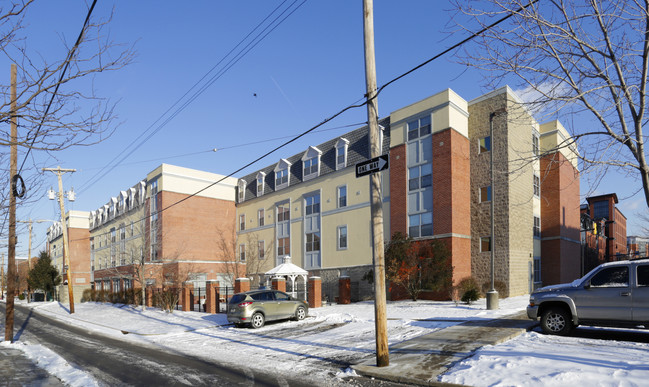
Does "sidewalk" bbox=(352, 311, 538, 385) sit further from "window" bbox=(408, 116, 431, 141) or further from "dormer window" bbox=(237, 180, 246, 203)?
"dormer window" bbox=(237, 180, 246, 203)

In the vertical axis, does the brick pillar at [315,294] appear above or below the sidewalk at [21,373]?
below

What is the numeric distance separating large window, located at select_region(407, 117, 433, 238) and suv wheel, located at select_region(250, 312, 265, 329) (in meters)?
13.9

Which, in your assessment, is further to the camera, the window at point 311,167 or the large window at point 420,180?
the window at point 311,167

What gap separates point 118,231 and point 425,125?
46971mm

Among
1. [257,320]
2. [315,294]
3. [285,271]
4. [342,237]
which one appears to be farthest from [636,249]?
[257,320]

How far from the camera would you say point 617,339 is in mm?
11875

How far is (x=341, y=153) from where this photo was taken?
3797 centimetres

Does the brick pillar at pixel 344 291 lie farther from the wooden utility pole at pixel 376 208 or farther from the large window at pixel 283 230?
the wooden utility pole at pixel 376 208

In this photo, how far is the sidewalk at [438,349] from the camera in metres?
9.37

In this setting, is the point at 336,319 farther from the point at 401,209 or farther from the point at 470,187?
the point at 470,187

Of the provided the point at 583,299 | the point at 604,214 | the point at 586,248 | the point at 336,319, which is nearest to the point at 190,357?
the point at 336,319

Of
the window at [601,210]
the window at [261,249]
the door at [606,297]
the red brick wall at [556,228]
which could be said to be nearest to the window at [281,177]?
the window at [261,249]

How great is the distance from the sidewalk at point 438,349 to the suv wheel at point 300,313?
26.2 ft

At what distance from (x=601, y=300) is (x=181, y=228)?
42.5m
